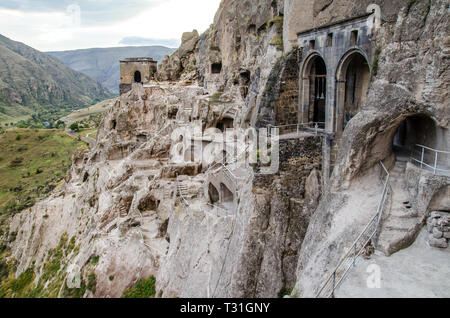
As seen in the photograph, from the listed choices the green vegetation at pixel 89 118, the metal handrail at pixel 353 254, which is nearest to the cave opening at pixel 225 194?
the metal handrail at pixel 353 254

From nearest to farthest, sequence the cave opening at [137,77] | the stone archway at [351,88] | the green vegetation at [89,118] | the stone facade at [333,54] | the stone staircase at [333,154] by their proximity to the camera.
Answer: the stone facade at [333,54] → the stone staircase at [333,154] → the stone archway at [351,88] → the cave opening at [137,77] → the green vegetation at [89,118]

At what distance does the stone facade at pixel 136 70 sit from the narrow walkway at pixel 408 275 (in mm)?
40417

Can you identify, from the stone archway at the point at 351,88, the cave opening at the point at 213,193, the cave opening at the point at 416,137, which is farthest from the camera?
the cave opening at the point at 213,193

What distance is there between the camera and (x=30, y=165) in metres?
68.8

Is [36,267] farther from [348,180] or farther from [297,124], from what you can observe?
[348,180]

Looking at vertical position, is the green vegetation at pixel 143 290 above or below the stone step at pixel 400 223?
below

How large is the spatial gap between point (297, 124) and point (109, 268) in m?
11.5

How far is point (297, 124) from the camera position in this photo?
15.8 m

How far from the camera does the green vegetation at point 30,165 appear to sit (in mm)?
52344

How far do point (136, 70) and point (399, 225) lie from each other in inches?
1623

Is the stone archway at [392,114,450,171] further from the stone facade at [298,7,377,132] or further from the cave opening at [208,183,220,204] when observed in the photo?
the cave opening at [208,183,220,204]

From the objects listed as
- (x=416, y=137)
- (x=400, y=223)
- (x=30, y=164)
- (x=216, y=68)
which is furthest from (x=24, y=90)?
(x=400, y=223)

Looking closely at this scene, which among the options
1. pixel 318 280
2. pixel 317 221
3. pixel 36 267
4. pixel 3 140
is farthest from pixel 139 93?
pixel 3 140

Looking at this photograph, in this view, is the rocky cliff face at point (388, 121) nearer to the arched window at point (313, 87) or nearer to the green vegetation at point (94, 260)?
the arched window at point (313, 87)
